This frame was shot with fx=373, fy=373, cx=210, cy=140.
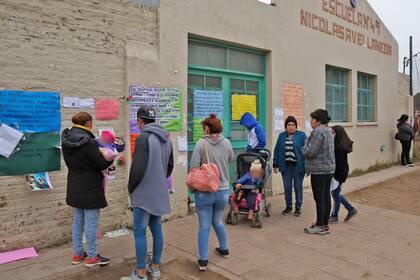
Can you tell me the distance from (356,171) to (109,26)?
8.54 metres

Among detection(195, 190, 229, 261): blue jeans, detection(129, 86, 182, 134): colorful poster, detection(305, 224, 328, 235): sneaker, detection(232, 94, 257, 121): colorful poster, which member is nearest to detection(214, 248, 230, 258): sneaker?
detection(195, 190, 229, 261): blue jeans

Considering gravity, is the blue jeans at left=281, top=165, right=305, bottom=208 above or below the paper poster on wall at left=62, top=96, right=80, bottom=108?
below

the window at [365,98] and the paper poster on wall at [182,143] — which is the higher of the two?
the window at [365,98]

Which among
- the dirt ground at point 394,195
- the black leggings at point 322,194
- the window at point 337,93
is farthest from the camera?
the window at point 337,93

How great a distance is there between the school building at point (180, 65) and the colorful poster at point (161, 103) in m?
0.05

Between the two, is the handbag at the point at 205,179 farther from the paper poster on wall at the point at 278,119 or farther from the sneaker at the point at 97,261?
the paper poster on wall at the point at 278,119

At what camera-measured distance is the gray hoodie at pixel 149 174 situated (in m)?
3.61

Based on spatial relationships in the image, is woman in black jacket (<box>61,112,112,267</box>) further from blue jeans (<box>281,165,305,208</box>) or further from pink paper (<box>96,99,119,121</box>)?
blue jeans (<box>281,165,305,208</box>)

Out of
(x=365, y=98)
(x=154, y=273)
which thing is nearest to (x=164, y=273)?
(x=154, y=273)

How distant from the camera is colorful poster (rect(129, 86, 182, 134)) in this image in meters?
5.49

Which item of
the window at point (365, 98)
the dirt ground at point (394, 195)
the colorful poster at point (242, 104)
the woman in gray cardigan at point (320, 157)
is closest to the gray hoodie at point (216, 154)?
the woman in gray cardigan at point (320, 157)

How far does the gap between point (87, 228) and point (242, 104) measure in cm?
420

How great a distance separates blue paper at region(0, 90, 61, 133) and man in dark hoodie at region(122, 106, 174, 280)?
5.29 ft

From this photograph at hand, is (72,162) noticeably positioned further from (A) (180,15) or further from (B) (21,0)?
(A) (180,15)
